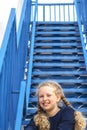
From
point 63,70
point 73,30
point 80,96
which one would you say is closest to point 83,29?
point 73,30

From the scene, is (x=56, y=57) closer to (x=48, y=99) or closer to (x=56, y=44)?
(x=56, y=44)

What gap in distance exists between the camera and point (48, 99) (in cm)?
184

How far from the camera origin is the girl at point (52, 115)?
182 cm

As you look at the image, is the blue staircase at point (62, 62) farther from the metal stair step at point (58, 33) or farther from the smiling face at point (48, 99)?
the smiling face at point (48, 99)

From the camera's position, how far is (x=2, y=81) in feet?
8.01

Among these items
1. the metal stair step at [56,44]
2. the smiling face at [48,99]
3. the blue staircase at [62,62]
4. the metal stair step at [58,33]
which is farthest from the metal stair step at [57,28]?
the smiling face at [48,99]

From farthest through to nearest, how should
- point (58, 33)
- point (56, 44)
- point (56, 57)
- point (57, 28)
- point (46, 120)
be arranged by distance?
point (57, 28)
point (58, 33)
point (56, 44)
point (56, 57)
point (46, 120)

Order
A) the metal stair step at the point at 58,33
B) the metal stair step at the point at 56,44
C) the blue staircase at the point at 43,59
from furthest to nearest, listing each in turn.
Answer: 1. the metal stair step at the point at 58,33
2. the metal stair step at the point at 56,44
3. the blue staircase at the point at 43,59

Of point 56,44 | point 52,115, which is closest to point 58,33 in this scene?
point 56,44

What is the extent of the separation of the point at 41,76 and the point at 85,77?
28.9 inches

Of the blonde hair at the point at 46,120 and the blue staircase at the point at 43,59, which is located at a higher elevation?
the blue staircase at the point at 43,59

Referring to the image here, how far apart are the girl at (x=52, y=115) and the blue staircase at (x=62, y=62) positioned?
1.79m

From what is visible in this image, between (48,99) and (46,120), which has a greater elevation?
(48,99)

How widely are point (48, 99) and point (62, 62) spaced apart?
362 centimetres
